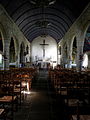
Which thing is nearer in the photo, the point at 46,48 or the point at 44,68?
the point at 44,68

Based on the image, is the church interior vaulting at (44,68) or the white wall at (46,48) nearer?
the church interior vaulting at (44,68)

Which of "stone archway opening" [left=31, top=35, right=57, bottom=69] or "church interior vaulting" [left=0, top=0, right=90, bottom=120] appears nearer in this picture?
"church interior vaulting" [left=0, top=0, right=90, bottom=120]

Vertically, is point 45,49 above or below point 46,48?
below

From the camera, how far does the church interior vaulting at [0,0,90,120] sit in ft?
16.7

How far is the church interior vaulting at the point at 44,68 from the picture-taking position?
16.7 feet

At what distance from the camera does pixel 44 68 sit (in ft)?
126

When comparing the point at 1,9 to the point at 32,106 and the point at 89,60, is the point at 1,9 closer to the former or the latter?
the point at 32,106

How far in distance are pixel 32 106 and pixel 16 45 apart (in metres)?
17.3

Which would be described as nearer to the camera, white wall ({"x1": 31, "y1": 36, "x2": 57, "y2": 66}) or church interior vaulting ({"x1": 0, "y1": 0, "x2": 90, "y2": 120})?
church interior vaulting ({"x1": 0, "y1": 0, "x2": 90, "y2": 120})

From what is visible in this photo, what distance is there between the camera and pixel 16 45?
22891mm

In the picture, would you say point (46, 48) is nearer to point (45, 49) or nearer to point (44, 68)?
point (45, 49)

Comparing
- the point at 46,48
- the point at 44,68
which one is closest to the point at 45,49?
the point at 46,48

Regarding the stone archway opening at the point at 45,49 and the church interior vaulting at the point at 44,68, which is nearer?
the church interior vaulting at the point at 44,68

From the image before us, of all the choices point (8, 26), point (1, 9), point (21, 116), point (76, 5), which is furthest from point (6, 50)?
point (21, 116)
